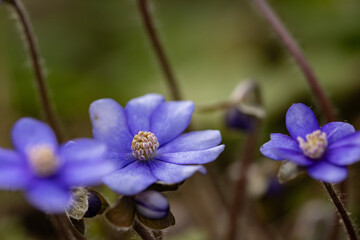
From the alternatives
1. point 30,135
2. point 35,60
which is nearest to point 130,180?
point 30,135

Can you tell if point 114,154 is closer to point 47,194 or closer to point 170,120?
point 170,120

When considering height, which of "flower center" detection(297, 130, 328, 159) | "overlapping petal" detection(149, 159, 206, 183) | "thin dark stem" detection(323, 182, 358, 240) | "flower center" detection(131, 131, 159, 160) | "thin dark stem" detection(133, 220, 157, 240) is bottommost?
"thin dark stem" detection(323, 182, 358, 240)

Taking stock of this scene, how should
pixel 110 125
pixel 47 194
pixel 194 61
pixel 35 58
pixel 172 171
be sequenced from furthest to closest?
pixel 194 61, pixel 35 58, pixel 110 125, pixel 172 171, pixel 47 194

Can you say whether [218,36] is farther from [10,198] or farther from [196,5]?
[10,198]

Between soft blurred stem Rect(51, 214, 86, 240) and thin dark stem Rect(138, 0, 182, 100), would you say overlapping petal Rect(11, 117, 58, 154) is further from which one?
thin dark stem Rect(138, 0, 182, 100)

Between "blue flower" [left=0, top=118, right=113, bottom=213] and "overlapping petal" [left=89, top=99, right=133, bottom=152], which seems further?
"overlapping petal" [left=89, top=99, right=133, bottom=152]

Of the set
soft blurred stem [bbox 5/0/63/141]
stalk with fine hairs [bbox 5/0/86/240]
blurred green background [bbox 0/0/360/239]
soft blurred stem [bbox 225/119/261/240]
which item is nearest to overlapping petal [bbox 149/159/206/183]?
stalk with fine hairs [bbox 5/0/86/240]

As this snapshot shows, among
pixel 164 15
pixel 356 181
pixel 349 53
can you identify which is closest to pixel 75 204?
pixel 356 181
